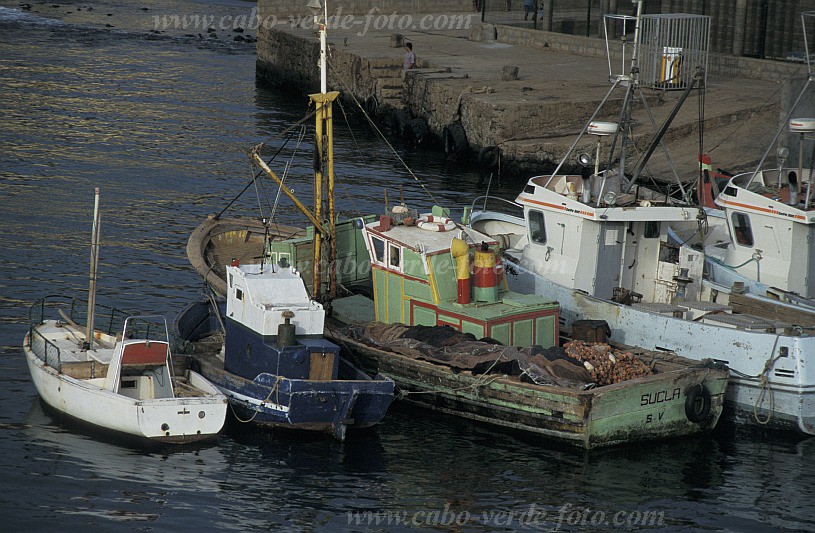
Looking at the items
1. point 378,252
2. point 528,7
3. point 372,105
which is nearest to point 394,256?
point 378,252

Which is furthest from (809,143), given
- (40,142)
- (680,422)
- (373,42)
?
(373,42)

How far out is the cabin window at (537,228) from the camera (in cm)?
2388

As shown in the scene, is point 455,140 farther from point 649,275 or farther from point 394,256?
point 394,256

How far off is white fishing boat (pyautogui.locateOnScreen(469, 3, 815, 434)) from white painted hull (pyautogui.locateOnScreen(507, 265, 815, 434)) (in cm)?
2

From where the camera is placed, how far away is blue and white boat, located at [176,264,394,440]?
19094 millimetres

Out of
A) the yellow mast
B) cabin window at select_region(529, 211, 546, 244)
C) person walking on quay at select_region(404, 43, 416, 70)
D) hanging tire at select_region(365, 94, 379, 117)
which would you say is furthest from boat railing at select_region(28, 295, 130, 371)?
hanging tire at select_region(365, 94, 379, 117)

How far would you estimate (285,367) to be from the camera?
19.3 meters

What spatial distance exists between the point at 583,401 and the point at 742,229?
6871 mm

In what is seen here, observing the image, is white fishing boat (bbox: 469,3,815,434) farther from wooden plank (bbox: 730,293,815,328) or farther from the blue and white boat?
the blue and white boat

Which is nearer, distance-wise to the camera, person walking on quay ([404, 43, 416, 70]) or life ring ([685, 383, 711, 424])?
life ring ([685, 383, 711, 424])

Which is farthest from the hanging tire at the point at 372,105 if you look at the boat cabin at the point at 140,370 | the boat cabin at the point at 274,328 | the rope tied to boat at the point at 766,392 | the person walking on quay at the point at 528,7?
the rope tied to boat at the point at 766,392

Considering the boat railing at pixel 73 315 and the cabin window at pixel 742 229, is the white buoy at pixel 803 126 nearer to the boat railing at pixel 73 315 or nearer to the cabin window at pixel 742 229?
the cabin window at pixel 742 229

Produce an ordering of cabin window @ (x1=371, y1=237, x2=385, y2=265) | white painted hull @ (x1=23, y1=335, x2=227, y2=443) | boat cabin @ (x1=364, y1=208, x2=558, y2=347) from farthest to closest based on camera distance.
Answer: cabin window @ (x1=371, y1=237, x2=385, y2=265) < boat cabin @ (x1=364, y1=208, x2=558, y2=347) < white painted hull @ (x1=23, y1=335, x2=227, y2=443)

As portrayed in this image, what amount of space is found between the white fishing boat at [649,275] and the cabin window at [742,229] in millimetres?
72
